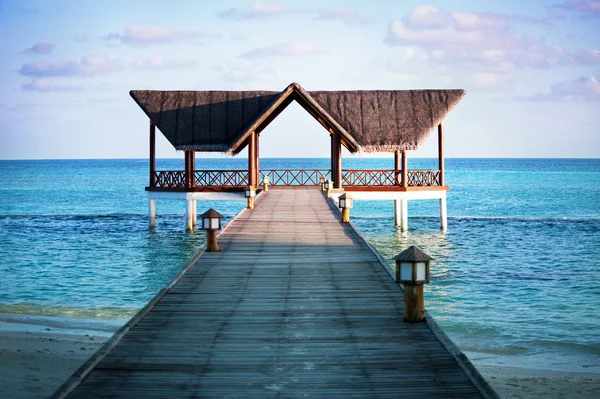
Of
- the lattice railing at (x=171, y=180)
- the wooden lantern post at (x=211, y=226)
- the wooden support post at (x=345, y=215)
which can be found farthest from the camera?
the lattice railing at (x=171, y=180)

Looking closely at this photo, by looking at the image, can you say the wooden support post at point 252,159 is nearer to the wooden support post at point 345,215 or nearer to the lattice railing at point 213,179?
the lattice railing at point 213,179

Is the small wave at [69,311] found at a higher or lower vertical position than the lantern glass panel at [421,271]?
lower

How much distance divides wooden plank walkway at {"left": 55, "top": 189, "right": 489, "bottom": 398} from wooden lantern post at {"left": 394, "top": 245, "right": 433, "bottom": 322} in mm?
129

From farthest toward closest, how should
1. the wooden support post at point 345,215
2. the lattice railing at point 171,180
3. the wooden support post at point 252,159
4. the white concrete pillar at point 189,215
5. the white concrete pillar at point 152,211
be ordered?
the white concrete pillar at point 152,211 < the white concrete pillar at point 189,215 < the lattice railing at point 171,180 < the wooden support post at point 252,159 < the wooden support post at point 345,215

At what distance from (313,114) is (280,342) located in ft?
68.8

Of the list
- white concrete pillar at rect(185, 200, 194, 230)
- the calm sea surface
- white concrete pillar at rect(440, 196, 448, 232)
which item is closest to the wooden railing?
white concrete pillar at rect(440, 196, 448, 232)

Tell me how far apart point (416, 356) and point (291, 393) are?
1320mm

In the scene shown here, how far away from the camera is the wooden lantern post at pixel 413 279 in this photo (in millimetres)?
7973

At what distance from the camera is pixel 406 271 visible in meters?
8.02

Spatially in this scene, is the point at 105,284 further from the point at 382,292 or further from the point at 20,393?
the point at 382,292

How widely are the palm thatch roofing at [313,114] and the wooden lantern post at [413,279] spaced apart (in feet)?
60.6

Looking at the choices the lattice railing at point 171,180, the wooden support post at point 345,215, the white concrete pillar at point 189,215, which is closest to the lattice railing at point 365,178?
the lattice railing at point 171,180

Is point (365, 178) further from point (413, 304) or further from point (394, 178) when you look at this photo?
point (413, 304)

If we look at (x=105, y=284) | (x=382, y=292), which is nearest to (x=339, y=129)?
(x=105, y=284)
